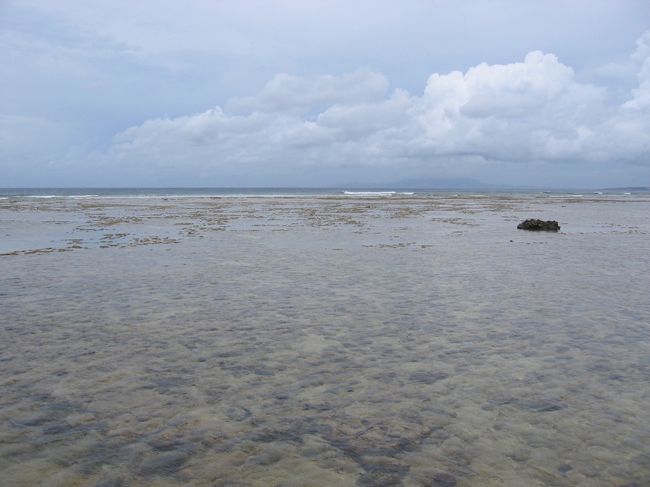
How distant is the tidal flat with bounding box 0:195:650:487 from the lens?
5.03 metres

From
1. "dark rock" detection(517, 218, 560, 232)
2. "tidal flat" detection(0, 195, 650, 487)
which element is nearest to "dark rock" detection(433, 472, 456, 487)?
"tidal flat" detection(0, 195, 650, 487)

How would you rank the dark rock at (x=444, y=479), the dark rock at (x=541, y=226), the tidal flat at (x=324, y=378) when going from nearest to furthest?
the dark rock at (x=444, y=479), the tidal flat at (x=324, y=378), the dark rock at (x=541, y=226)

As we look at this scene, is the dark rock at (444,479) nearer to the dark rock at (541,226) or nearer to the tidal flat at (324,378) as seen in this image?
the tidal flat at (324,378)

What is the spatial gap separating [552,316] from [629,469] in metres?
5.93

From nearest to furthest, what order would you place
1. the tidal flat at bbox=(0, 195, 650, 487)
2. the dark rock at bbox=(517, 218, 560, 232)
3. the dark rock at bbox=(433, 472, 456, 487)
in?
the dark rock at bbox=(433, 472, 456, 487), the tidal flat at bbox=(0, 195, 650, 487), the dark rock at bbox=(517, 218, 560, 232)

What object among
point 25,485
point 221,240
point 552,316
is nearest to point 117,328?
point 25,485

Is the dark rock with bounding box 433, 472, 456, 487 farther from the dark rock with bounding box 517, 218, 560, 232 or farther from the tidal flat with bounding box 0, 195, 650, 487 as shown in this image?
the dark rock with bounding box 517, 218, 560, 232

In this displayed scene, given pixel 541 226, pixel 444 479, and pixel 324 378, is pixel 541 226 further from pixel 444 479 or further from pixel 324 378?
pixel 444 479

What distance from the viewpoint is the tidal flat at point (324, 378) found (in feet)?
16.5

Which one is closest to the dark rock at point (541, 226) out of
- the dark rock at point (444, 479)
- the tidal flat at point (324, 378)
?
the tidal flat at point (324, 378)

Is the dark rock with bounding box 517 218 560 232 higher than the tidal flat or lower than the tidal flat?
higher

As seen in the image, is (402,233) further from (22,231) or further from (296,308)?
(22,231)

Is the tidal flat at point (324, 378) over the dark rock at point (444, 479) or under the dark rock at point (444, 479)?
over

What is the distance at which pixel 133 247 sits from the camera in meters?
22.2
